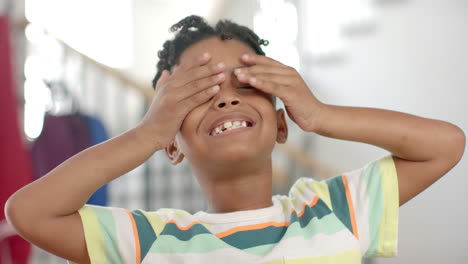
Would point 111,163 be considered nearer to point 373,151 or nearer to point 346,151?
point 373,151

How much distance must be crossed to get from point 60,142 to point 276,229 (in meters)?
1.03

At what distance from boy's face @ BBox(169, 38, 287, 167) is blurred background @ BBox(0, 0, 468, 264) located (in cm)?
67

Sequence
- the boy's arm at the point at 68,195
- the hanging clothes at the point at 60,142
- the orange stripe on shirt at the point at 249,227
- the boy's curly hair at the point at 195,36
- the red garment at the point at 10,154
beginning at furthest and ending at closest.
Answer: the hanging clothes at the point at 60,142
the red garment at the point at 10,154
the boy's curly hair at the point at 195,36
the orange stripe on shirt at the point at 249,227
the boy's arm at the point at 68,195

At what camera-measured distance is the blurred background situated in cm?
141

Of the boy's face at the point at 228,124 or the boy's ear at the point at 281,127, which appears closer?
the boy's face at the point at 228,124

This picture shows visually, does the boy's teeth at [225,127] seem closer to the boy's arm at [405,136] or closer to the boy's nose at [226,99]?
the boy's nose at [226,99]

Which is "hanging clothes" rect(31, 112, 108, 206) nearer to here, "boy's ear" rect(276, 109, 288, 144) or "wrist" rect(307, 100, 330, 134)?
"boy's ear" rect(276, 109, 288, 144)

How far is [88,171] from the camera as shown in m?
0.84

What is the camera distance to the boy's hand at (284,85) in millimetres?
891

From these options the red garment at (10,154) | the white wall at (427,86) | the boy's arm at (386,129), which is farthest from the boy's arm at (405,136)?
the red garment at (10,154)

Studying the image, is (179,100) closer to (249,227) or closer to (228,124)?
(228,124)

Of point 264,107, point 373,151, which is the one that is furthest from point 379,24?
point 264,107

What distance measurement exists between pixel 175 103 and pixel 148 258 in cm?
28

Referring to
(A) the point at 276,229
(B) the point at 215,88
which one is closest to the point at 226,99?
(B) the point at 215,88
